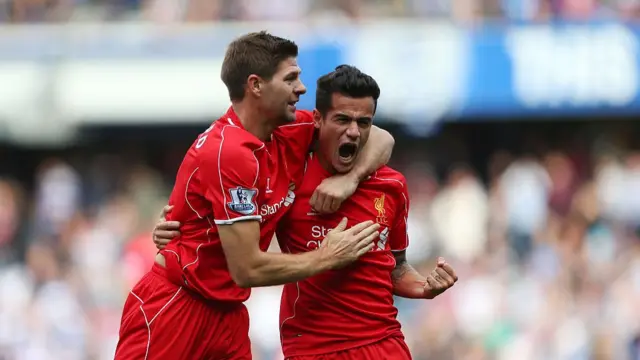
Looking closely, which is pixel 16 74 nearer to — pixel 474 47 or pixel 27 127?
pixel 27 127

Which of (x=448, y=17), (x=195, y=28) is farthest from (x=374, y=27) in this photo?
(x=195, y=28)

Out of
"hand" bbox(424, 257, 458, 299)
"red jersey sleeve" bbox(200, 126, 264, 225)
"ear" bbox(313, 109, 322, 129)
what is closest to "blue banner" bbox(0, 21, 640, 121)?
"ear" bbox(313, 109, 322, 129)

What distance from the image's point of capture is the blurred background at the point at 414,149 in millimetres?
12508

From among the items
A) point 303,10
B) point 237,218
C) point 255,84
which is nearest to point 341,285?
point 237,218

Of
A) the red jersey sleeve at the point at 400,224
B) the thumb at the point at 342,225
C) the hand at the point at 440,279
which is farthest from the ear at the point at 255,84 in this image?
the hand at the point at 440,279

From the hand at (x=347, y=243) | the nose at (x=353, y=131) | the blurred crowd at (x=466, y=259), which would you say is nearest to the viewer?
the hand at (x=347, y=243)

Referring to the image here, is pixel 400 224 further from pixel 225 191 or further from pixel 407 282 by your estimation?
pixel 225 191

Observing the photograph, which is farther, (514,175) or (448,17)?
(448,17)

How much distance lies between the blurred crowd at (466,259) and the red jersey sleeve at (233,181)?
6.12 m

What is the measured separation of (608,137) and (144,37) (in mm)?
5972

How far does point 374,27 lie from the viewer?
15141mm

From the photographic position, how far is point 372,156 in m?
6.66

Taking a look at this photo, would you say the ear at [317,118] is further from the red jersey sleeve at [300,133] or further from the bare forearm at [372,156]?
the bare forearm at [372,156]

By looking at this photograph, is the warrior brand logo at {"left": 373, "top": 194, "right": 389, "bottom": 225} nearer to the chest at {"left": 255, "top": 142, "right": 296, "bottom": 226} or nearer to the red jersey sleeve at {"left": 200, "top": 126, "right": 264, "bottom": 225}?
the chest at {"left": 255, "top": 142, "right": 296, "bottom": 226}
